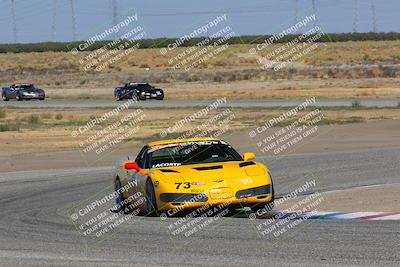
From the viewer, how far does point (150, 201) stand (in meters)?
15.8

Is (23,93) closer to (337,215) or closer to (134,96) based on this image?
(134,96)

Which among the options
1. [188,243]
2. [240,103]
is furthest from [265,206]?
[240,103]

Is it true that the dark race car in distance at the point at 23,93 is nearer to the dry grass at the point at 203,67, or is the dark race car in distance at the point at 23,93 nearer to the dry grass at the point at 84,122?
the dry grass at the point at 203,67

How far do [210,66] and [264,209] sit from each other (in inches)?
4059

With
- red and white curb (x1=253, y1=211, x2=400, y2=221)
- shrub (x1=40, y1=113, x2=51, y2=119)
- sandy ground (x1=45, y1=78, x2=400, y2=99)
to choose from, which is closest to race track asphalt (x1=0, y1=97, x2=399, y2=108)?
sandy ground (x1=45, y1=78, x2=400, y2=99)

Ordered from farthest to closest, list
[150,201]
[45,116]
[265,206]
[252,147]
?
[45,116]
[252,147]
[150,201]
[265,206]

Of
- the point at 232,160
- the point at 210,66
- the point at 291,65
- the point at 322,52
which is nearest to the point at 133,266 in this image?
the point at 232,160

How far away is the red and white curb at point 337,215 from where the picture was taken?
1430cm

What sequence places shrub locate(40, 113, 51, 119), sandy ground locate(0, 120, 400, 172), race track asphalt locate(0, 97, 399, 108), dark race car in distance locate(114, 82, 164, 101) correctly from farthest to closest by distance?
dark race car in distance locate(114, 82, 164, 101), race track asphalt locate(0, 97, 399, 108), shrub locate(40, 113, 51, 119), sandy ground locate(0, 120, 400, 172)

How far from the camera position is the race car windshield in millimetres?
16453

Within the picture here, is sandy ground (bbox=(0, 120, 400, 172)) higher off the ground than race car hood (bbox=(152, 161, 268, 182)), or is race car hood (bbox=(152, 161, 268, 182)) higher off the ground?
race car hood (bbox=(152, 161, 268, 182))

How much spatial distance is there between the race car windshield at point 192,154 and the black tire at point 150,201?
2.00 ft

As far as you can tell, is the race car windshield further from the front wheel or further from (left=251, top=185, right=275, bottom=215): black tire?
the front wheel

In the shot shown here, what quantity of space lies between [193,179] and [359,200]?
10.8ft
